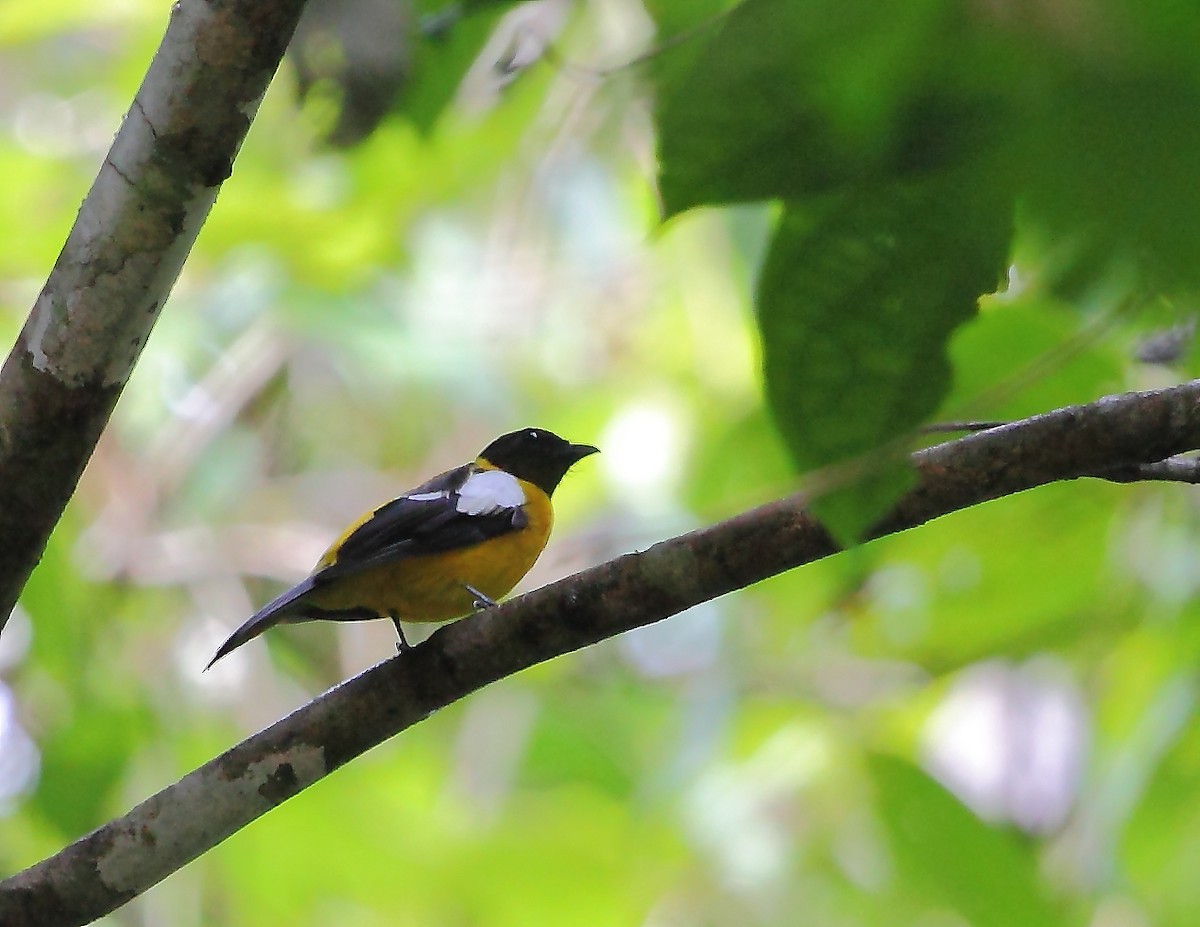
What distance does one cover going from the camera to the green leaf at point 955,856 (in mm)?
2709

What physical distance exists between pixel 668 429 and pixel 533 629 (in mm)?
3780

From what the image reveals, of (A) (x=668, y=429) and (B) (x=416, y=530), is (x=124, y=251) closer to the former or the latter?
(B) (x=416, y=530)

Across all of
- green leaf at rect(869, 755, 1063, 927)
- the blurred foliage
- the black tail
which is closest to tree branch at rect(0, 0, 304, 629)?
the blurred foliage

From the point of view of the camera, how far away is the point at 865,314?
2.46 ft

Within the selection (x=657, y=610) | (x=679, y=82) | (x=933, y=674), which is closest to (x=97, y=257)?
(x=657, y=610)

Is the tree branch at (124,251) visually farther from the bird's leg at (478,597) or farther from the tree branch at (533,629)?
the bird's leg at (478,597)

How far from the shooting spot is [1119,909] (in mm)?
4246

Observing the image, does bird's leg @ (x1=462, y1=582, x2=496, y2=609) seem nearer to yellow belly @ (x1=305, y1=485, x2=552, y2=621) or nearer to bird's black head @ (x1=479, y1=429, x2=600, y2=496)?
yellow belly @ (x1=305, y1=485, x2=552, y2=621)

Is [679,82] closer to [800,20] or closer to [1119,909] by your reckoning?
[800,20]

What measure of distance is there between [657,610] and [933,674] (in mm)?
1760

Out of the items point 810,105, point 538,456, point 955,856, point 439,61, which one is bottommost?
point 955,856

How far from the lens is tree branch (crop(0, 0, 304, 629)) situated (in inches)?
52.1

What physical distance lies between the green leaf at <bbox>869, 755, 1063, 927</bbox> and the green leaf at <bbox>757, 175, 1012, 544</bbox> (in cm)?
216

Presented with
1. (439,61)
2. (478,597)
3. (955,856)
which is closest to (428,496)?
(478,597)
